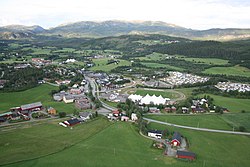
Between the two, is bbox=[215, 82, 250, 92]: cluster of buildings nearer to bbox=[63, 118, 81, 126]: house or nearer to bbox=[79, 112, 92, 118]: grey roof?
bbox=[79, 112, 92, 118]: grey roof

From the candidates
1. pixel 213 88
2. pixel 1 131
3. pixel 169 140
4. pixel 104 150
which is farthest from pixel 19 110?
pixel 213 88

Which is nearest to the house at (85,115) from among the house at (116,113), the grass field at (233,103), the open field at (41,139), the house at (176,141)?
the open field at (41,139)

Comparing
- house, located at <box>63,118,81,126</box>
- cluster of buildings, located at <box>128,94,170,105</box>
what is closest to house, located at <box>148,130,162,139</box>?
house, located at <box>63,118,81,126</box>

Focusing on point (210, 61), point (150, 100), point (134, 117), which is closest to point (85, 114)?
point (134, 117)

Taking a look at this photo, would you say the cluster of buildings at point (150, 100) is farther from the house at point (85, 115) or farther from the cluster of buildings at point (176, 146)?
the cluster of buildings at point (176, 146)

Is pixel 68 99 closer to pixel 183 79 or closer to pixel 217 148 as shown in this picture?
pixel 217 148
